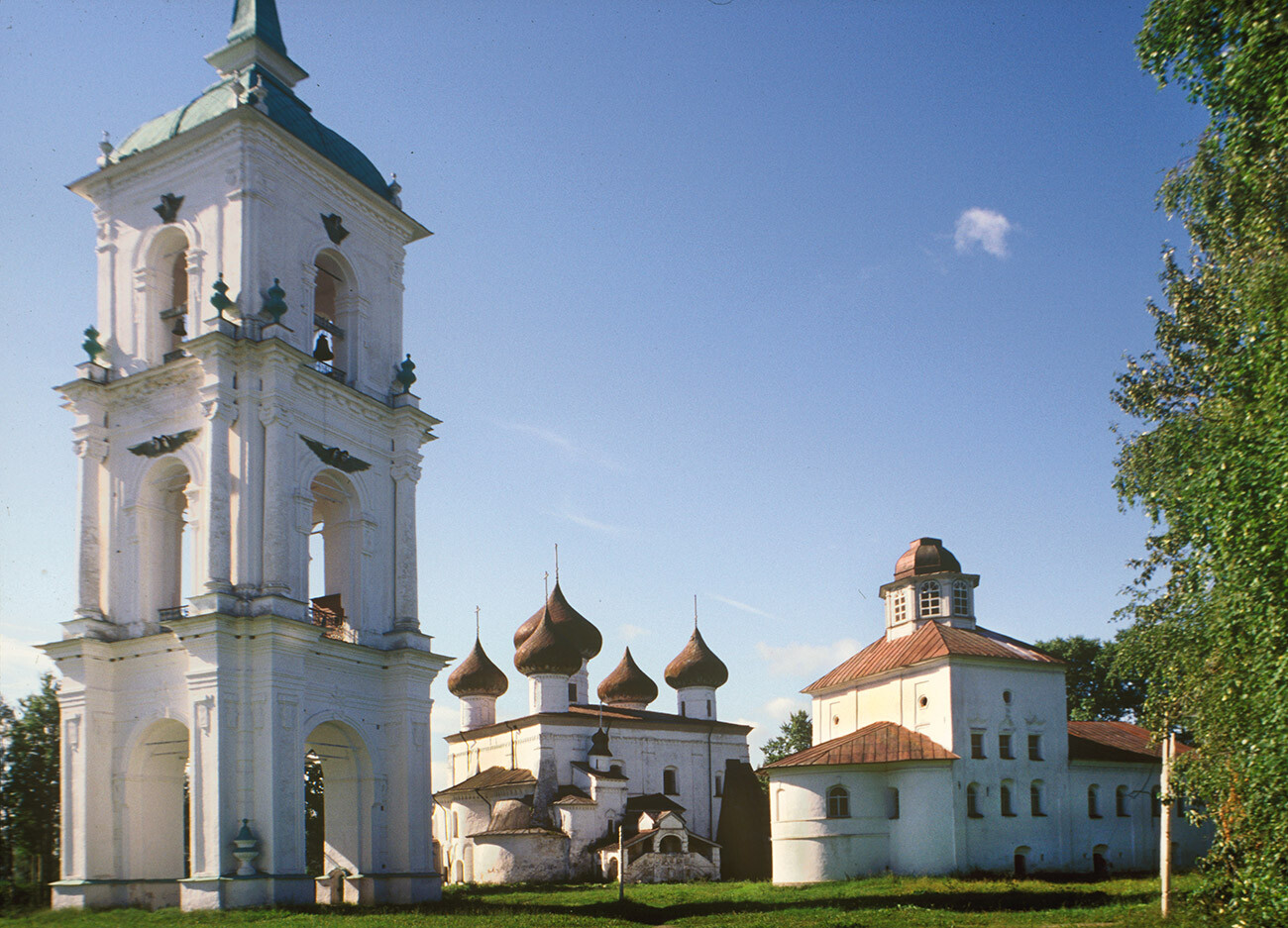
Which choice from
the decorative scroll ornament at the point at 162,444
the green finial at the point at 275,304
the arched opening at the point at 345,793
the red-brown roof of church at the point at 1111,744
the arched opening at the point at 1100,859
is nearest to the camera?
the green finial at the point at 275,304

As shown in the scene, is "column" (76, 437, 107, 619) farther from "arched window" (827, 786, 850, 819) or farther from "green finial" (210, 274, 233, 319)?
"arched window" (827, 786, 850, 819)

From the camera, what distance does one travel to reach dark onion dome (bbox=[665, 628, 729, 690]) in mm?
47688

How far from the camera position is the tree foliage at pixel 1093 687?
5438 centimetres

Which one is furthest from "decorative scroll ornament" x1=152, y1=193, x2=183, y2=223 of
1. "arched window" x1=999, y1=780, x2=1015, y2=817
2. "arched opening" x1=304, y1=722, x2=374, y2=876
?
"arched window" x1=999, y1=780, x2=1015, y2=817

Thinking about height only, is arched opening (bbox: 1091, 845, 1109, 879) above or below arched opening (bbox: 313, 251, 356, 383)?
below

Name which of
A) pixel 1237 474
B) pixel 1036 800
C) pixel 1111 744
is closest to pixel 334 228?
pixel 1237 474

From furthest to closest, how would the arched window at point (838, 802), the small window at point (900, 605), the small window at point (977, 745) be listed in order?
the small window at point (900, 605) → the small window at point (977, 745) → the arched window at point (838, 802)

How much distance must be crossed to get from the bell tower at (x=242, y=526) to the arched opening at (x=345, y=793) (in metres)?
0.05

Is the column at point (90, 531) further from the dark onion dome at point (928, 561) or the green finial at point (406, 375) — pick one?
the dark onion dome at point (928, 561)

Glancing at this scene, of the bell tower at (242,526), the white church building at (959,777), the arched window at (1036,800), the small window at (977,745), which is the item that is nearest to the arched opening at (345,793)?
the bell tower at (242,526)

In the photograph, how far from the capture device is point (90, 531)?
23547 millimetres

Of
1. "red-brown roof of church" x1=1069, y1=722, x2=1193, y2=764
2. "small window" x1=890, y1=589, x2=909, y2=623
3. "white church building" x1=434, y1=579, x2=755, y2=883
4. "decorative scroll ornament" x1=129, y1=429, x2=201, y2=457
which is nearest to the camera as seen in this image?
"decorative scroll ornament" x1=129, y1=429, x2=201, y2=457

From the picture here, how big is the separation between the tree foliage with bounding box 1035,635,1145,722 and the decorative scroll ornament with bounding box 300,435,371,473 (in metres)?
41.2

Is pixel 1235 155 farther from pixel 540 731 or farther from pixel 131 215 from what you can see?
pixel 540 731
